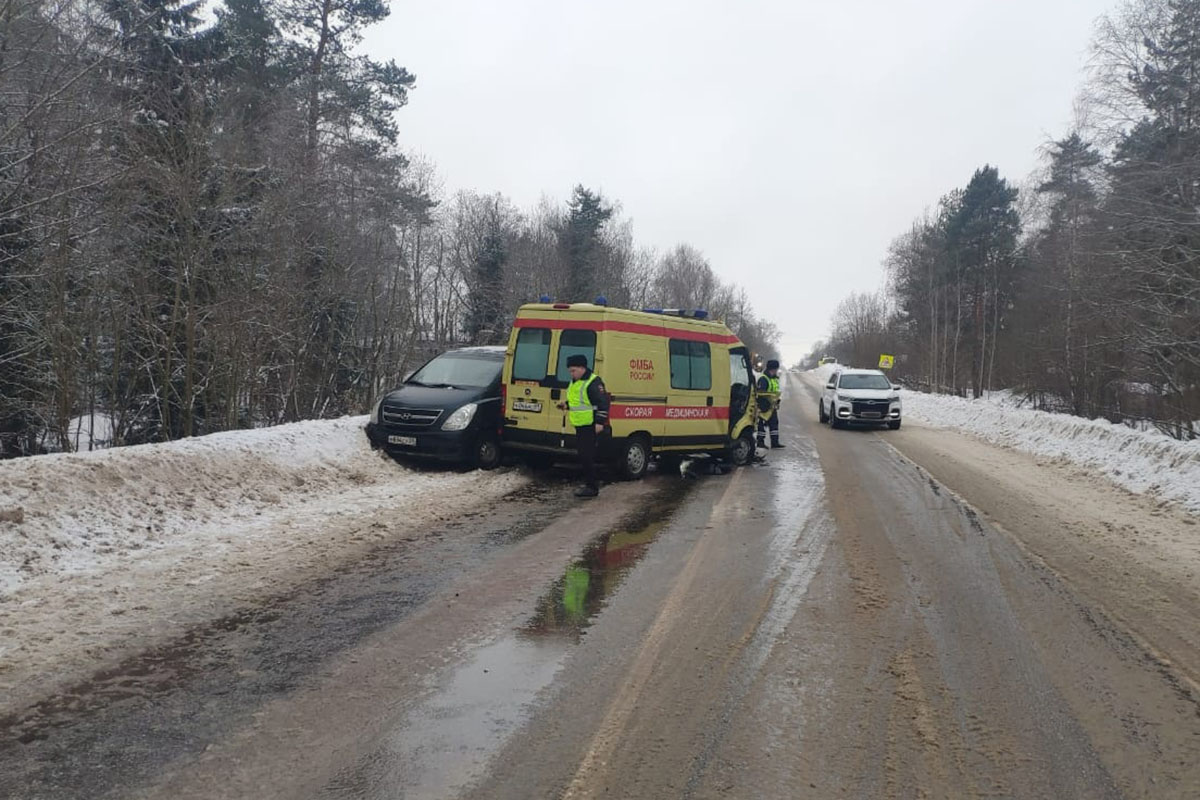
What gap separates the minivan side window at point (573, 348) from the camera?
10445 millimetres

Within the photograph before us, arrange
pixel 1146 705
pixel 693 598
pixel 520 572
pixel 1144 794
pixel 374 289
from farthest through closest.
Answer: pixel 374 289 → pixel 520 572 → pixel 693 598 → pixel 1146 705 → pixel 1144 794

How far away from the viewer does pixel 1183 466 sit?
11000 millimetres

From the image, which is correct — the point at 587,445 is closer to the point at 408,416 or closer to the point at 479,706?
the point at 408,416

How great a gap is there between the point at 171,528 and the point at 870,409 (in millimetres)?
18845

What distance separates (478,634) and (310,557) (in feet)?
8.03

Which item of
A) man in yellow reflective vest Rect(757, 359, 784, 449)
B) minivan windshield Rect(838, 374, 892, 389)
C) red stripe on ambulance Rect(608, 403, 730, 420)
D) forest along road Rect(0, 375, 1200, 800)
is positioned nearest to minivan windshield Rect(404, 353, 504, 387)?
red stripe on ambulance Rect(608, 403, 730, 420)

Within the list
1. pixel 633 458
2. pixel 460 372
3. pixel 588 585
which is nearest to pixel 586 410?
pixel 633 458

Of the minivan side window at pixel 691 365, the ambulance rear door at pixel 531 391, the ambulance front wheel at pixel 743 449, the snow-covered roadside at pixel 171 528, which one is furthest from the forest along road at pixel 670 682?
the ambulance front wheel at pixel 743 449

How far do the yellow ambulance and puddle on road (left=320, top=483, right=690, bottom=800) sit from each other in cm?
467

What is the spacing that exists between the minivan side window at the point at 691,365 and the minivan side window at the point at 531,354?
2.13 m

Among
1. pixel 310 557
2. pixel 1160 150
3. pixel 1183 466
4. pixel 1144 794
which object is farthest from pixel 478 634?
pixel 1160 150

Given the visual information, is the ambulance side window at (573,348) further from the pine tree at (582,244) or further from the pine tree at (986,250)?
the pine tree at (986,250)

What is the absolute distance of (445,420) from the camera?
35.3 feet

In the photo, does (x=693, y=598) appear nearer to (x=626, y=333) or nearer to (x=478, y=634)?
(x=478, y=634)
